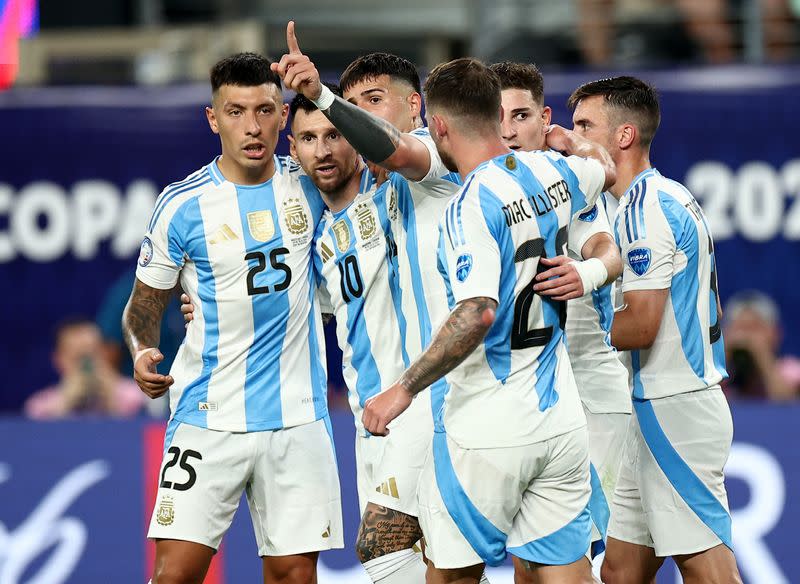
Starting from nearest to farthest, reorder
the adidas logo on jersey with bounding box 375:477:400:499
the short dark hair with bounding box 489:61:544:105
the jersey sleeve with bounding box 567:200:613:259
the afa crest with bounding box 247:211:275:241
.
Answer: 1. the jersey sleeve with bounding box 567:200:613:259
2. the adidas logo on jersey with bounding box 375:477:400:499
3. the afa crest with bounding box 247:211:275:241
4. the short dark hair with bounding box 489:61:544:105

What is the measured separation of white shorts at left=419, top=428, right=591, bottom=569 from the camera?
473 centimetres

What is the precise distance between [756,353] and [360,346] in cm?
447

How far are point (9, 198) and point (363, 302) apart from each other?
185 inches

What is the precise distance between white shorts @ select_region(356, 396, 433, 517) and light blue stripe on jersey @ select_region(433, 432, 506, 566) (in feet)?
1.89

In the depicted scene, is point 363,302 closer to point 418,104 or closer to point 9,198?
point 418,104

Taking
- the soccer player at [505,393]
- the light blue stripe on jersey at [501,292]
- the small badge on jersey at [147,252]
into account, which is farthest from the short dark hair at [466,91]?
the small badge on jersey at [147,252]

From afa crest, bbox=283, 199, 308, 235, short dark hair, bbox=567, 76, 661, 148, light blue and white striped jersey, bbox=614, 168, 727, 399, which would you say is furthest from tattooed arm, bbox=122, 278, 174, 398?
short dark hair, bbox=567, 76, 661, 148

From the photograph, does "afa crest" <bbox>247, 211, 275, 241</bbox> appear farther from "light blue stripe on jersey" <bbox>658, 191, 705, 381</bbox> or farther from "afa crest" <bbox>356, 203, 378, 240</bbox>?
"light blue stripe on jersey" <bbox>658, 191, 705, 381</bbox>

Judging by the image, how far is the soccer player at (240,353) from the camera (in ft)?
17.9

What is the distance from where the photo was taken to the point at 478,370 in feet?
15.7

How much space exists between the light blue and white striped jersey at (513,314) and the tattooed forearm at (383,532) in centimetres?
74

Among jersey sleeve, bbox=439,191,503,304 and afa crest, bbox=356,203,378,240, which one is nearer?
jersey sleeve, bbox=439,191,503,304

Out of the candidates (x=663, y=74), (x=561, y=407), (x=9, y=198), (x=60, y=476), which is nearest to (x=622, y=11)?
(x=663, y=74)

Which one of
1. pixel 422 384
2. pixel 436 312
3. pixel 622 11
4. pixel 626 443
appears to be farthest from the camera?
pixel 622 11
